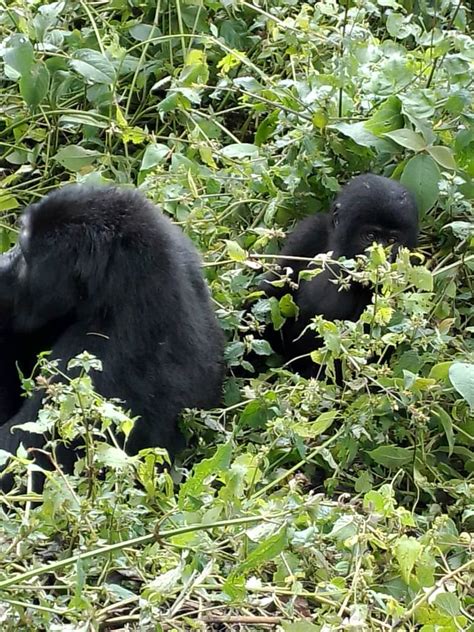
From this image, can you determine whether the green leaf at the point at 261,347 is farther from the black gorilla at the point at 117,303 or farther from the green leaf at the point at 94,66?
the green leaf at the point at 94,66

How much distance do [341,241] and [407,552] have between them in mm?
1222

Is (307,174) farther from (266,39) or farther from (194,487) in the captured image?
(194,487)

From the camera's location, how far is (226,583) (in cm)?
180

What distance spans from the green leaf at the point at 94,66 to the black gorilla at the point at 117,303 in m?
0.66

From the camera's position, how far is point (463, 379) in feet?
7.15

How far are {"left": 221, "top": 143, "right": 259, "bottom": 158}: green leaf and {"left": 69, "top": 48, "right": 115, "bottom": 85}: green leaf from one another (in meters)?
0.41

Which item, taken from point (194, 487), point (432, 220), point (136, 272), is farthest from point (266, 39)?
point (194, 487)

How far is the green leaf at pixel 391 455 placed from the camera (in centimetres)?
239

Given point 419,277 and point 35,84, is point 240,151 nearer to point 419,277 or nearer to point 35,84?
point 35,84

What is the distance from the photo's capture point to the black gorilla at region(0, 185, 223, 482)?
98.5 inches

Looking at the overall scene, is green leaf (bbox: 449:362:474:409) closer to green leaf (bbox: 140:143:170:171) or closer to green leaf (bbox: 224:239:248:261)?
green leaf (bbox: 224:239:248:261)

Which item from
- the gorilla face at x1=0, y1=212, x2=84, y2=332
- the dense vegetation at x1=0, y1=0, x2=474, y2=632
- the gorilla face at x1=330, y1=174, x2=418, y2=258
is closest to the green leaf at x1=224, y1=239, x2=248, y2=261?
the dense vegetation at x1=0, y1=0, x2=474, y2=632

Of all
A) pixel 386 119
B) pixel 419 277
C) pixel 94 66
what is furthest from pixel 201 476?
pixel 94 66

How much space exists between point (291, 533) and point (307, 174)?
142 centimetres
